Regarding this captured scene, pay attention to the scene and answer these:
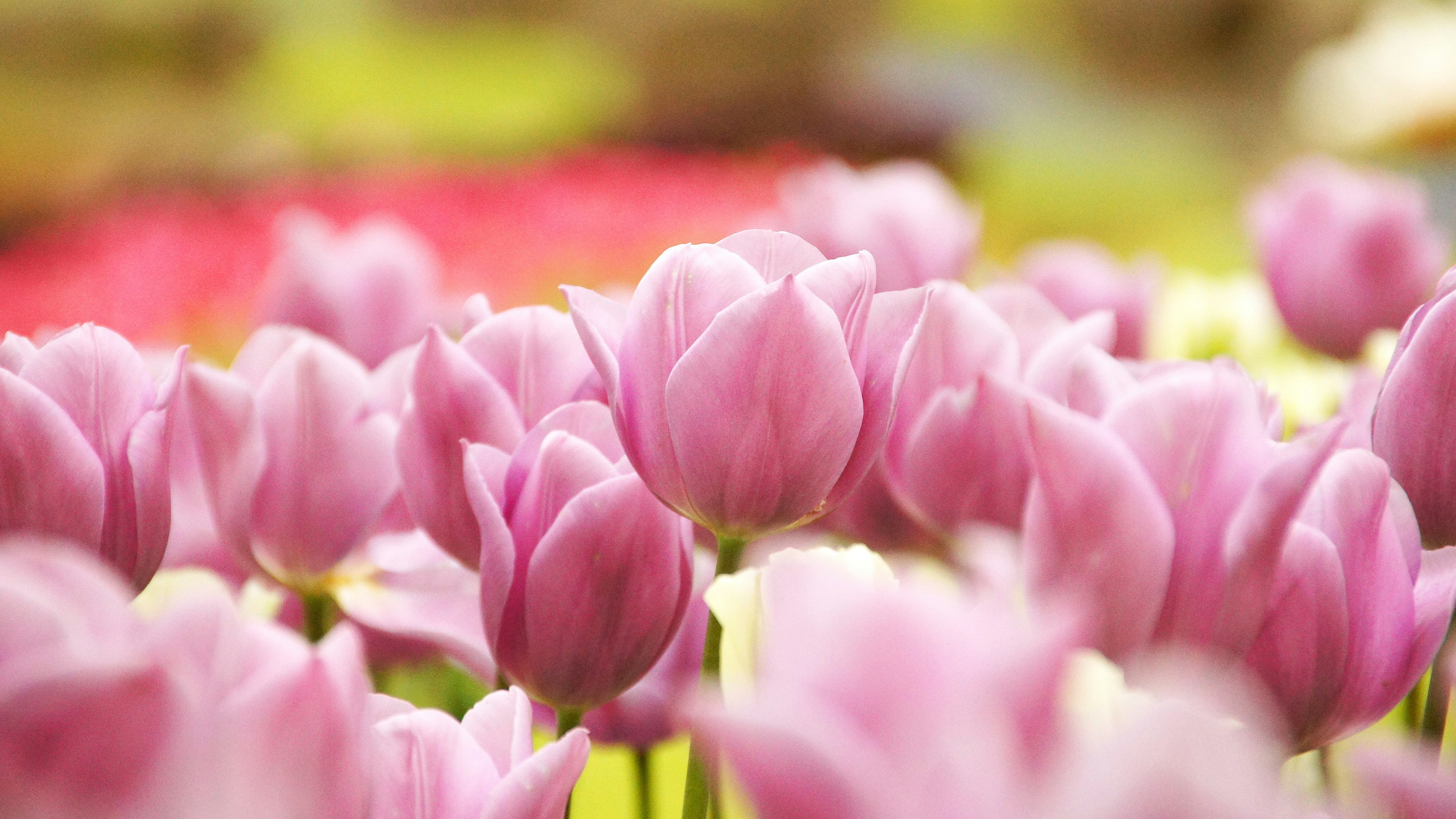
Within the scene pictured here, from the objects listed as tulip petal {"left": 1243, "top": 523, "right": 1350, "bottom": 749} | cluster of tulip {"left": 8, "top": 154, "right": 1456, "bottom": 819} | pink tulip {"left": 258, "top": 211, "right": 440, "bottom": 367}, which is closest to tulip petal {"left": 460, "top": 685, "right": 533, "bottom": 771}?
cluster of tulip {"left": 8, "top": 154, "right": 1456, "bottom": 819}

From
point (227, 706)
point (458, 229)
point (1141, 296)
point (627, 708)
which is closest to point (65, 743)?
point (227, 706)

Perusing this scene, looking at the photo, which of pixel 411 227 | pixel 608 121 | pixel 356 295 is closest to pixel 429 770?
pixel 356 295

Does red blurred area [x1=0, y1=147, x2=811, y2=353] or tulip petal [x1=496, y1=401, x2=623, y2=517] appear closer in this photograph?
tulip petal [x1=496, y1=401, x2=623, y2=517]

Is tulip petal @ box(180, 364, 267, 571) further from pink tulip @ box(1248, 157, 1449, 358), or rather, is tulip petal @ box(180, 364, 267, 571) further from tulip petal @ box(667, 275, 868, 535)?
pink tulip @ box(1248, 157, 1449, 358)

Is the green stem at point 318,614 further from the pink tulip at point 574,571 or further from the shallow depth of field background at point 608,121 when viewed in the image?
the shallow depth of field background at point 608,121

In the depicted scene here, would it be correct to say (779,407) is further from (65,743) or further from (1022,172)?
(1022,172)
